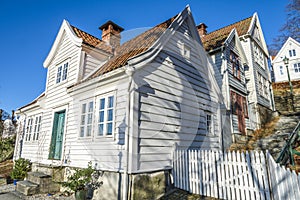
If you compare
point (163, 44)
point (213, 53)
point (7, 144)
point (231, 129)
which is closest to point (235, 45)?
point (213, 53)

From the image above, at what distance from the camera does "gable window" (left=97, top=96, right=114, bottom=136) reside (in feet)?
19.9

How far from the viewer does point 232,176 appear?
497 cm

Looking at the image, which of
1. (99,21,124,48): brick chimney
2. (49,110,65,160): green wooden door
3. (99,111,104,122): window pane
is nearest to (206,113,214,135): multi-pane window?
(99,111,104,122): window pane

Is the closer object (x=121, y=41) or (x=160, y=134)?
(x=160, y=134)

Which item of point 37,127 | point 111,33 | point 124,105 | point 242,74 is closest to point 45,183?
point 37,127

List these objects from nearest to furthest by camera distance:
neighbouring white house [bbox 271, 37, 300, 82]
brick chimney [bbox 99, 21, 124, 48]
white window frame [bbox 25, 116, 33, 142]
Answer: brick chimney [bbox 99, 21, 124, 48]
white window frame [bbox 25, 116, 33, 142]
neighbouring white house [bbox 271, 37, 300, 82]

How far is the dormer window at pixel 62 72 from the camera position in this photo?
948 centimetres

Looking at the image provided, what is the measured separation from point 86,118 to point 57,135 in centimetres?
299

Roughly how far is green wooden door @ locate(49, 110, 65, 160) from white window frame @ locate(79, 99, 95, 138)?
2031mm

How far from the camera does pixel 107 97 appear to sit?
250 inches

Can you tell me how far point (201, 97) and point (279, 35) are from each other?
20574mm

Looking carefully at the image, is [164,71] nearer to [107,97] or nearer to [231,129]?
[107,97]

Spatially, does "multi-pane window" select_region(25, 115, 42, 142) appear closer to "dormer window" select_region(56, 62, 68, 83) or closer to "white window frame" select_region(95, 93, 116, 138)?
"dormer window" select_region(56, 62, 68, 83)

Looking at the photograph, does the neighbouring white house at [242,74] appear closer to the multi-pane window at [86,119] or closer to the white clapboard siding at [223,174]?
the white clapboard siding at [223,174]
